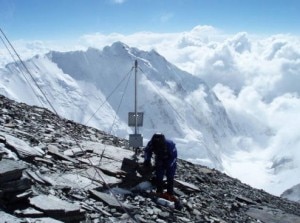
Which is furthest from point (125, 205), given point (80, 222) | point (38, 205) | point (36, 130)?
point (36, 130)

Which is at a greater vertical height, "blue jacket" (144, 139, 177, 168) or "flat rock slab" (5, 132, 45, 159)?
"blue jacket" (144, 139, 177, 168)

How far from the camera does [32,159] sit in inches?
479

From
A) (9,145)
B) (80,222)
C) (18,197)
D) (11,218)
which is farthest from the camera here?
(9,145)

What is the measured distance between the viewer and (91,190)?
11203 millimetres

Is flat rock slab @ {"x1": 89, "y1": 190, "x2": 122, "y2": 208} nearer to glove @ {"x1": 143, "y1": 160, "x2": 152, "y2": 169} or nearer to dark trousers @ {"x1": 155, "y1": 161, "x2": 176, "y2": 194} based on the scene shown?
dark trousers @ {"x1": 155, "y1": 161, "x2": 176, "y2": 194}

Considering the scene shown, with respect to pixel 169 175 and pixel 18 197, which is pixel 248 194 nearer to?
pixel 169 175

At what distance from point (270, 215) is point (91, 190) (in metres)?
6.88

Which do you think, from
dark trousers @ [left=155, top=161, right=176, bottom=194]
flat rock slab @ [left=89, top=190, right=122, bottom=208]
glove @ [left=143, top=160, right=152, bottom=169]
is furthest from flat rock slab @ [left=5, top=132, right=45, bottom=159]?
dark trousers @ [left=155, top=161, right=176, bottom=194]

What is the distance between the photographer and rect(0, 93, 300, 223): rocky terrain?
353 inches

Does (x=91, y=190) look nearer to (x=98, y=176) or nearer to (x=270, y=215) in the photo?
(x=98, y=176)

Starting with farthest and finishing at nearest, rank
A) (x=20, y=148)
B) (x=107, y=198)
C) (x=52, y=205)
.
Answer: (x=20, y=148) < (x=107, y=198) < (x=52, y=205)

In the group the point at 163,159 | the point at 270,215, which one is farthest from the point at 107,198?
the point at 270,215

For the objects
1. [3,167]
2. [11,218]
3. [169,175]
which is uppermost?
[169,175]

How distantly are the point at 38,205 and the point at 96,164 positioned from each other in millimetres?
5096
